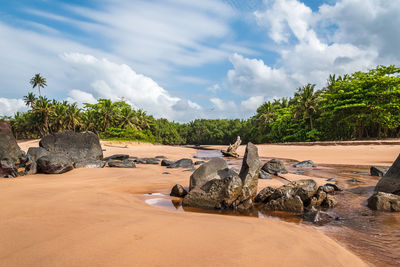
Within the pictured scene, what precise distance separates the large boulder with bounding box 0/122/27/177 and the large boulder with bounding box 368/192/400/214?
9.49m

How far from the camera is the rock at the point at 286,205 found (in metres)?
4.39

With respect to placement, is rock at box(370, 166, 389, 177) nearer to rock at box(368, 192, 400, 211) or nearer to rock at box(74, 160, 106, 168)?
rock at box(368, 192, 400, 211)

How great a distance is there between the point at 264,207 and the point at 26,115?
7045cm

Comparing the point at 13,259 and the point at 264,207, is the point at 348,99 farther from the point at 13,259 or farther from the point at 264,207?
the point at 13,259

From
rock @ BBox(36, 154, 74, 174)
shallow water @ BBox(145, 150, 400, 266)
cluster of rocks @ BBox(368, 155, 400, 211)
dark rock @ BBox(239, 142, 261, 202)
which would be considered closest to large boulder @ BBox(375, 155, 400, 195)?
cluster of rocks @ BBox(368, 155, 400, 211)

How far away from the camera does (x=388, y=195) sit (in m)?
4.59

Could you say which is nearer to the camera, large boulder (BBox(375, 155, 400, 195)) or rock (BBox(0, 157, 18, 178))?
large boulder (BBox(375, 155, 400, 195))

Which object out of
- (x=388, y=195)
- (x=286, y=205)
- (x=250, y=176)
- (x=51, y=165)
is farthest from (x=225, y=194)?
(x=51, y=165)

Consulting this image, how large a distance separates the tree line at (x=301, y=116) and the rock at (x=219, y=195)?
102 ft

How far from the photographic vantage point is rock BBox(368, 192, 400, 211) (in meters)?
4.38

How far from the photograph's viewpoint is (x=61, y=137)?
11.2 metres

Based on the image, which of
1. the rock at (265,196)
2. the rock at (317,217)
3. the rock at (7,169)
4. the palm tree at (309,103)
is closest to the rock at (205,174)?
the rock at (265,196)

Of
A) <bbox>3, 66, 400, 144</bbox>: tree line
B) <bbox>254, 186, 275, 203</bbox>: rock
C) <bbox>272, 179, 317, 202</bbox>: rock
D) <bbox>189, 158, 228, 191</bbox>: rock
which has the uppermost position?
<bbox>3, 66, 400, 144</bbox>: tree line

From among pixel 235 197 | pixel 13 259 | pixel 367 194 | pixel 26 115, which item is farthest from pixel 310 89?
pixel 26 115
